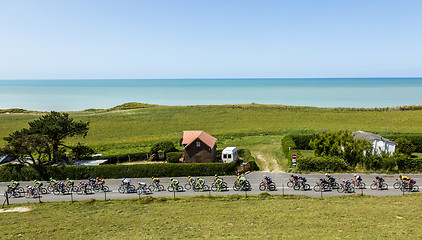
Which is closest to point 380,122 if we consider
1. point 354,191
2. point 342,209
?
point 354,191

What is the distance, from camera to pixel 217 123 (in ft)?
272

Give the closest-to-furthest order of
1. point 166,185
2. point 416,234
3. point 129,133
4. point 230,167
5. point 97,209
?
point 416,234 → point 97,209 → point 166,185 → point 230,167 → point 129,133

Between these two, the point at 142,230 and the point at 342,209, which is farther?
the point at 342,209

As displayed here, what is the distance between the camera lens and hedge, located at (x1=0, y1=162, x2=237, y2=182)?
3681 cm

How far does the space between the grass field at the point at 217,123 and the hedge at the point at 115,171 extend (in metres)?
16.4

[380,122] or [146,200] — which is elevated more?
[380,122]

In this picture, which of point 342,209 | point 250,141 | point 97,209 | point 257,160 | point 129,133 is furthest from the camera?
point 129,133

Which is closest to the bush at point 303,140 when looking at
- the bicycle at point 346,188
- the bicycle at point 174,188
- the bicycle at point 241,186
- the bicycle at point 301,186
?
the bicycle at point 301,186

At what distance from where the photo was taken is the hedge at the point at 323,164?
3672cm

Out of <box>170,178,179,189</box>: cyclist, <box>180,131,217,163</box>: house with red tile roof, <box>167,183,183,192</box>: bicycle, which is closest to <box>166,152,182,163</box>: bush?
<box>180,131,217,163</box>: house with red tile roof

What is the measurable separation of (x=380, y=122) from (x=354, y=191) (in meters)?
56.6

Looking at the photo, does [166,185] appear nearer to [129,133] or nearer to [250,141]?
[250,141]

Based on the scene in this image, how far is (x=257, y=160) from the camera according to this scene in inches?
1748

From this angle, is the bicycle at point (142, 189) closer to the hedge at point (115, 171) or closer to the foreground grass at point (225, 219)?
the foreground grass at point (225, 219)
